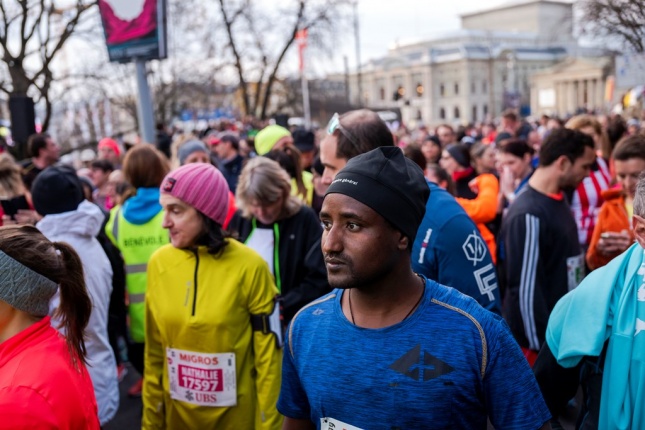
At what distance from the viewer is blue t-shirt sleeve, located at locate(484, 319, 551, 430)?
1.70m

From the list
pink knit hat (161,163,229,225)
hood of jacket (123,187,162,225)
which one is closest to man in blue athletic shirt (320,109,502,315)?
pink knit hat (161,163,229,225)

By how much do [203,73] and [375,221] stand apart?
22.4 m

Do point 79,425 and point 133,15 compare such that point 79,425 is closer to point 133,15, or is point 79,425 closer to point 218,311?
point 218,311

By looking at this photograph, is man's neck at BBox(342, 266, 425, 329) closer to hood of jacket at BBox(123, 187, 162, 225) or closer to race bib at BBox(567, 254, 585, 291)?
race bib at BBox(567, 254, 585, 291)

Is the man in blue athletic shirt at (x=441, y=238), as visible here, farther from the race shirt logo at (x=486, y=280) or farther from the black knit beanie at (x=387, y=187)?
the black knit beanie at (x=387, y=187)

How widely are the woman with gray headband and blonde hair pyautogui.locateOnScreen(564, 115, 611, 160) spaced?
5689 mm

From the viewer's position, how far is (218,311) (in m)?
3.01

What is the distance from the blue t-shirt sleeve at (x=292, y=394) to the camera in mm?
2010

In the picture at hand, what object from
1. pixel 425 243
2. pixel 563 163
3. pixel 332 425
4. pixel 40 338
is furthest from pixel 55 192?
pixel 563 163

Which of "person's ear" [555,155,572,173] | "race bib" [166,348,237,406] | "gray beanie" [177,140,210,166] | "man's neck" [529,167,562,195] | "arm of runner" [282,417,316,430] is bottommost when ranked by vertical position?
"race bib" [166,348,237,406]

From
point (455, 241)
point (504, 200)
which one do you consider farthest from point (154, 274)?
point (504, 200)

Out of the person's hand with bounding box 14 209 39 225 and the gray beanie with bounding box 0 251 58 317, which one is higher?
the gray beanie with bounding box 0 251 58 317

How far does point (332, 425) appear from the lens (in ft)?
5.98

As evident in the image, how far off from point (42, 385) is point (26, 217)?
3461 mm
